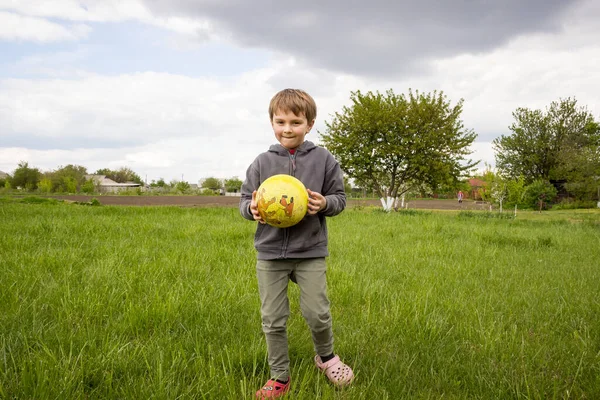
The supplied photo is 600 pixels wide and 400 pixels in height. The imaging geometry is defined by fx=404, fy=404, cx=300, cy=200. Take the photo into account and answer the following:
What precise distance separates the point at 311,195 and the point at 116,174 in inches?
4506

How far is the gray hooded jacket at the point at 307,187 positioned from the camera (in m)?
2.56

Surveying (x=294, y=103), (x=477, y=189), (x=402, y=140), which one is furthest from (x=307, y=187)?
(x=477, y=189)

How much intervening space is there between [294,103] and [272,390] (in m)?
1.72

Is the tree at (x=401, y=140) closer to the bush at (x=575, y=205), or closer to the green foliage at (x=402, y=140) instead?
the green foliage at (x=402, y=140)

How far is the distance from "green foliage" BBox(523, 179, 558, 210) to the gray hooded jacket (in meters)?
42.4

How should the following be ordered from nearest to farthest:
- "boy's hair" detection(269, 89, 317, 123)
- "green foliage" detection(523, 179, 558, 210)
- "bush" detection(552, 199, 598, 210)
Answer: "boy's hair" detection(269, 89, 317, 123) → "bush" detection(552, 199, 598, 210) → "green foliage" detection(523, 179, 558, 210)

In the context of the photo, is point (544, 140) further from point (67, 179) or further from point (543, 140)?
point (67, 179)

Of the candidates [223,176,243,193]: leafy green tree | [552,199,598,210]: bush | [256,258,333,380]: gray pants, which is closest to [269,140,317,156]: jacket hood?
[256,258,333,380]: gray pants

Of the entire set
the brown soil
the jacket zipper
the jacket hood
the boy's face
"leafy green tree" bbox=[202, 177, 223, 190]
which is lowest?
the brown soil

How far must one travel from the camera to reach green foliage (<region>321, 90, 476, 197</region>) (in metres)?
22.4

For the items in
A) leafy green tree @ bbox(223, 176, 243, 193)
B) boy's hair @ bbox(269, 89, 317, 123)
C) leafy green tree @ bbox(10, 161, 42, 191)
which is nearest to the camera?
boy's hair @ bbox(269, 89, 317, 123)

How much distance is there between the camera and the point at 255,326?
3244 millimetres

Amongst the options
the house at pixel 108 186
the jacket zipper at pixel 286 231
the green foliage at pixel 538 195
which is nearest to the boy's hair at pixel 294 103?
the jacket zipper at pixel 286 231

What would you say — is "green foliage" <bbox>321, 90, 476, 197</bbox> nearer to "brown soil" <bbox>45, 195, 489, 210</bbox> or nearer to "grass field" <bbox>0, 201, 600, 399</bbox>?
"brown soil" <bbox>45, 195, 489, 210</bbox>
